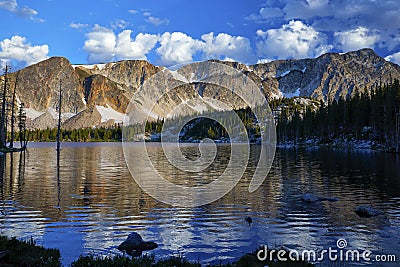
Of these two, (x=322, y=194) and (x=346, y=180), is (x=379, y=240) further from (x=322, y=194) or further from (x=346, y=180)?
(x=346, y=180)

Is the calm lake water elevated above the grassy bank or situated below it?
below

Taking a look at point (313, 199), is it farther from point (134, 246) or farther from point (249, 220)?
point (134, 246)

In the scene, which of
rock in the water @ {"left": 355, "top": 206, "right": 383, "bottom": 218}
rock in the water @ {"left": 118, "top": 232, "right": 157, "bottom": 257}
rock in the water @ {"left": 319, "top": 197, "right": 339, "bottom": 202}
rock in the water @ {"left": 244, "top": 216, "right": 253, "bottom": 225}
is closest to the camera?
rock in the water @ {"left": 118, "top": 232, "right": 157, "bottom": 257}

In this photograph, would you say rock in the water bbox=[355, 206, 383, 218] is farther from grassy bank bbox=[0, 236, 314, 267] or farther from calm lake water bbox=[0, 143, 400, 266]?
grassy bank bbox=[0, 236, 314, 267]

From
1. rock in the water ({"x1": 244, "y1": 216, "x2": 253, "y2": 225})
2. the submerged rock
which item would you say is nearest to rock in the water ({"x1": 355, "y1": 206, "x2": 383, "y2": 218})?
the submerged rock

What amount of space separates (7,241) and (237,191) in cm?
2262

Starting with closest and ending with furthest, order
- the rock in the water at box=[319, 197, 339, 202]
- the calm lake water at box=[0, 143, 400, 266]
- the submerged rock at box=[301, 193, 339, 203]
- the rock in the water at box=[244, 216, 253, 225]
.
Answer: the calm lake water at box=[0, 143, 400, 266], the rock in the water at box=[244, 216, 253, 225], the submerged rock at box=[301, 193, 339, 203], the rock in the water at box=[319, 197, 339, 202]
